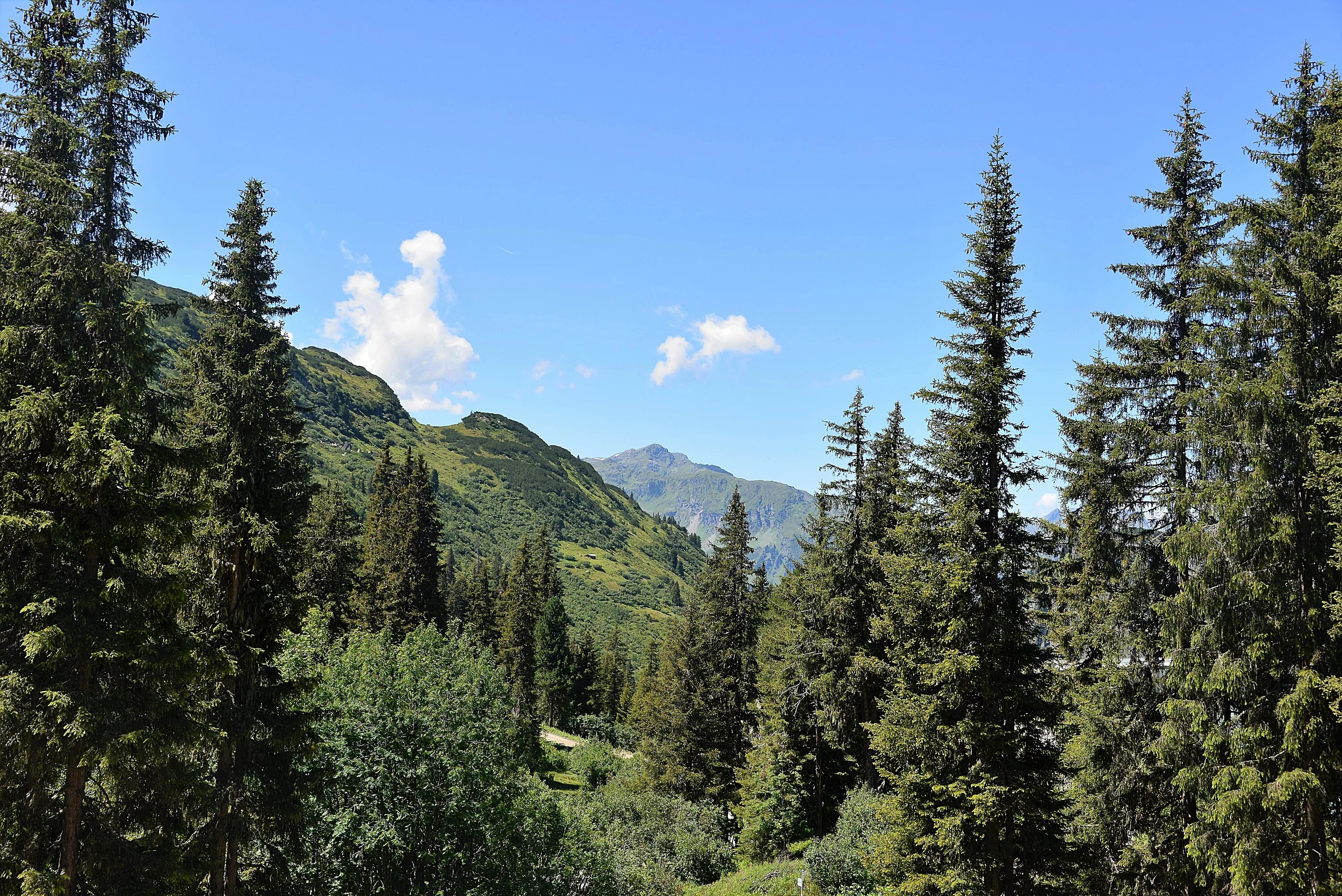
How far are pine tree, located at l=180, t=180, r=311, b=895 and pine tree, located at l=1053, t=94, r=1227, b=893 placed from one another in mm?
16229

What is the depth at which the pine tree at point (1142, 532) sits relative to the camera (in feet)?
46.4

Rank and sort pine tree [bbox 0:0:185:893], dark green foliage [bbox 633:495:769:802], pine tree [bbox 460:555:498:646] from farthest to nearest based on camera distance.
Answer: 1. pine tree [bbox 460:555:498:646]
2. dark green foliage [bbox 633:495:769:802]
3. pine tree [bbox 0:0:185:893]

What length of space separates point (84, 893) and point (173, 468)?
18.9 feet

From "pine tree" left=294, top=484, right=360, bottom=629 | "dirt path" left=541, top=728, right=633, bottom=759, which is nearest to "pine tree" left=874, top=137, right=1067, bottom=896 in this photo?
"pine tree" left=294, top=484, right=360, bottom=629

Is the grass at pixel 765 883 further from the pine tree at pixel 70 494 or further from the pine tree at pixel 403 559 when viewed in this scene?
the pine tree at pixel 403 559

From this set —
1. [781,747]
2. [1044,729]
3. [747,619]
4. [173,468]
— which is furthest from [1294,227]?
[747,619]

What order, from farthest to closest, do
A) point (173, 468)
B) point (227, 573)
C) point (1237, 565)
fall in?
point (227, 573)
point (1237, 565)
point (173, 468)

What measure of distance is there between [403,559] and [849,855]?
95.8ft

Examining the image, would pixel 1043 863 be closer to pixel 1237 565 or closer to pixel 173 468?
pixel 1237 565

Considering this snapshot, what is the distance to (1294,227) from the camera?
13.0m

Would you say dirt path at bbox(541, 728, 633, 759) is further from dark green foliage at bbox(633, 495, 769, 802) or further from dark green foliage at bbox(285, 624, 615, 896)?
dark green foliage at bbox(285, 624, 615, 896)

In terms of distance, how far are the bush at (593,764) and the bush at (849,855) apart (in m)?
25.7

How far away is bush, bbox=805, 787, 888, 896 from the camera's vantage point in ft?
68.2

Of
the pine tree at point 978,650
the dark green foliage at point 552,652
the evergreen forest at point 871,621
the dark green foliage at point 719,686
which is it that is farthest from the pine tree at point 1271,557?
the dark green foliage at point 552,652
